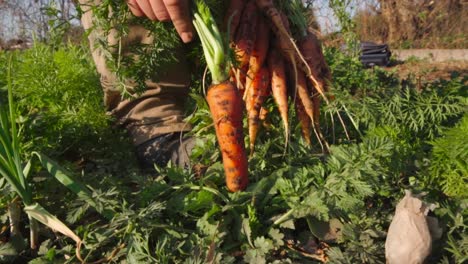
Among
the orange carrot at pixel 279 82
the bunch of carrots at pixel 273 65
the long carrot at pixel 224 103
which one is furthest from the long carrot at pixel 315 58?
the long carrot at pixel 224 103

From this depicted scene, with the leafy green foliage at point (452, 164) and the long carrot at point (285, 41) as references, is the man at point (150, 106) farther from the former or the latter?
the leafy green foliage at point (452, 164)

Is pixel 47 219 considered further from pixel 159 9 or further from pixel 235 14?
pixel 235 14

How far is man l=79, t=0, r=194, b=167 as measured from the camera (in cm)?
171

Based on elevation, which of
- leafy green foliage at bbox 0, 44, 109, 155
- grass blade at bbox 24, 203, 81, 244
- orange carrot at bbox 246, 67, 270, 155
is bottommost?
grass blade at bbox 24, 203, 81, 244

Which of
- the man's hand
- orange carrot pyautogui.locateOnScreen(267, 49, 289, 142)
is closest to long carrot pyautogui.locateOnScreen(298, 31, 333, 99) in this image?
orange carrot pyautogui.locateOnScreen(267, 49, 289, 142)

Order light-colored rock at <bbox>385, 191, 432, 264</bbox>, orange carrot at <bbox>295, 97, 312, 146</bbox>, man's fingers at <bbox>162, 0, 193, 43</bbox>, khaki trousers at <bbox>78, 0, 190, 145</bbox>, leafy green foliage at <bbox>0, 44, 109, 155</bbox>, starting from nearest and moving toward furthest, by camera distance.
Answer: light-colored rock at <bbox>385, 191, 432, 264</bbox>
man's fingers at <bbox>162, 0, 193, 43</bbox>
leafy green foliage at <bbox>0, 44, 109, 155</bbox>
orange carrot at <bbox>295, 97, 312, 146</bbox>
khaki trousers at <bbox>78, 0, 190, 145</bbox>

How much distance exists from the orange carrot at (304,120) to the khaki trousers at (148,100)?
1.63 feet

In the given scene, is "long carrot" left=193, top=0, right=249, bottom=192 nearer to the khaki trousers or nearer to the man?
the man

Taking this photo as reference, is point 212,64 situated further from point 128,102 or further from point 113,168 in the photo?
point 128,102

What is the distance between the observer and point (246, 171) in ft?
4.53

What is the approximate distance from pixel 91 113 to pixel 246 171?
2.74 feet

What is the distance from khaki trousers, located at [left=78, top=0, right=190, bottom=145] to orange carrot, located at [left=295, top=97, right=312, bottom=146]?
0.50m

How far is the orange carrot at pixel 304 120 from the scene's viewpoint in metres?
1.67

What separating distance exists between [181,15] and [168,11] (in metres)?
0.04
